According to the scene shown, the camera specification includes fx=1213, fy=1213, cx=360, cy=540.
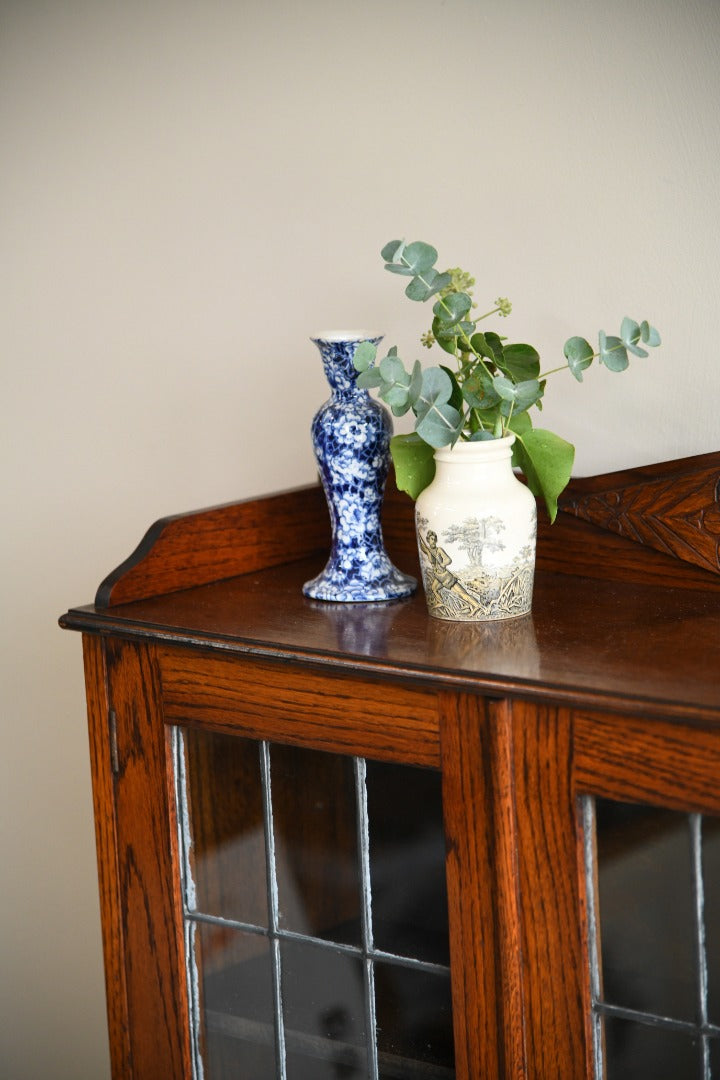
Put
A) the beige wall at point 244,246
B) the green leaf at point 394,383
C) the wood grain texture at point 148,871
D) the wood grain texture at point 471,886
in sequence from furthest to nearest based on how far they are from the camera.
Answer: the beige wall at point 244,246 < the wood grain texture at point 148,871 < the green leaf at point 394,383 < the wood grain texture at point 471,886

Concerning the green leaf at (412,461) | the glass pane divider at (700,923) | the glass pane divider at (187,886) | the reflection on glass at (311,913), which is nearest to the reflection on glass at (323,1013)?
the reflection on glass at (311,913)

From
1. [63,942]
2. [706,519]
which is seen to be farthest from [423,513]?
[63,942]

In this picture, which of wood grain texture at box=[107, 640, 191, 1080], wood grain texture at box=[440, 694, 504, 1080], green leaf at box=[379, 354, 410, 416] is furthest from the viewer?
wood grain texture at box=[107, 640, 191, 1080]

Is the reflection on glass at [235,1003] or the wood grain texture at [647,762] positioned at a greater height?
the wood grain texture at [647,762]

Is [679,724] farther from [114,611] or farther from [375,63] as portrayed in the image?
[375,63]

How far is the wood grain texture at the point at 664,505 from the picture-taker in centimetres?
124

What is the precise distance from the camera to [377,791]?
1110 mm

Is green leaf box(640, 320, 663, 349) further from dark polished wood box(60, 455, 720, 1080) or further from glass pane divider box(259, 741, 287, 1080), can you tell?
glass pane divider box(259, 741, 287, 1080)

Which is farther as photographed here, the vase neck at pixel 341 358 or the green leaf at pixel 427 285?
the vase neck at pixel 341 358

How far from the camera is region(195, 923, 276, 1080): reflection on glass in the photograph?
1215 mm

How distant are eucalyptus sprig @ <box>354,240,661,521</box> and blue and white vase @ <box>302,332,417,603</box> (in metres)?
0.08

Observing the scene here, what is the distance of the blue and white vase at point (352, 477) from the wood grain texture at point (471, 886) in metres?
0.28

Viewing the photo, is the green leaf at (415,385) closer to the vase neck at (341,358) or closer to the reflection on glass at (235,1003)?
the vase neck at (341,358)

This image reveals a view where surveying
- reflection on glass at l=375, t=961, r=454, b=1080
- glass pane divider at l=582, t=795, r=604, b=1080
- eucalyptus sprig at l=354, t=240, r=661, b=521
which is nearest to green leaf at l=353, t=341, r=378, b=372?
eucalyptus sprig at l=354, t=240, r=661, b=521
